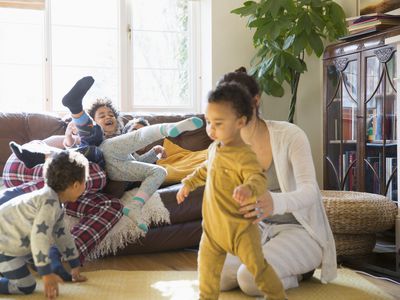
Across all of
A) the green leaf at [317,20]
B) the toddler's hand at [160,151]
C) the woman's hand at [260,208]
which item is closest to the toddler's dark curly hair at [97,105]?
the toddler's hand at [160,151]

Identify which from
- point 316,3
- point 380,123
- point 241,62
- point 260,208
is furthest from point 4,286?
point 241,62

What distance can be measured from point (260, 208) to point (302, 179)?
1.24ft


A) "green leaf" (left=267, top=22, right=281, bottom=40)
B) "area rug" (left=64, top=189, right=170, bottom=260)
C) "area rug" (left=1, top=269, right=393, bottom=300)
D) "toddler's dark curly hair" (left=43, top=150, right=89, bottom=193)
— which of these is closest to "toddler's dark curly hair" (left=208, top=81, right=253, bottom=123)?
"toddler's dark curly hair" (left=43, top=150, right=89, bottom=193)

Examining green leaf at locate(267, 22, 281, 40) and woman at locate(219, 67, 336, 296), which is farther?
green leaf at locate(267, 22, 281, 40)

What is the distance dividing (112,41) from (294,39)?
4.95ft

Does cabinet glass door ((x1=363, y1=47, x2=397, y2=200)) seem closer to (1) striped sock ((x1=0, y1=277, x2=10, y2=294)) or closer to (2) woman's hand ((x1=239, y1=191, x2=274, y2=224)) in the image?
(2) woman's hand ((x1=239, y1=191, x2=274, y2=224))

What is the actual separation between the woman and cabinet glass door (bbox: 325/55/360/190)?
153cm

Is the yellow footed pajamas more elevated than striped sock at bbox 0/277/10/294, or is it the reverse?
the yellow footed pajamas

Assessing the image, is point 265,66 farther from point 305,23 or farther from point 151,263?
point 151,263

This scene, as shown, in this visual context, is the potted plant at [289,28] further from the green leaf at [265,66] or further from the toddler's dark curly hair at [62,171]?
the toddler's dark curly hair at [62,171]

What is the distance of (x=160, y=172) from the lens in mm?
2631

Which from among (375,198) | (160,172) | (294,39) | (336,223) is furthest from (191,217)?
(294,39)

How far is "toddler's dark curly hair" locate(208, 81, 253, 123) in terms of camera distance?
4.84 feet

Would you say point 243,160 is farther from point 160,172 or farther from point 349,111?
point 349,111
